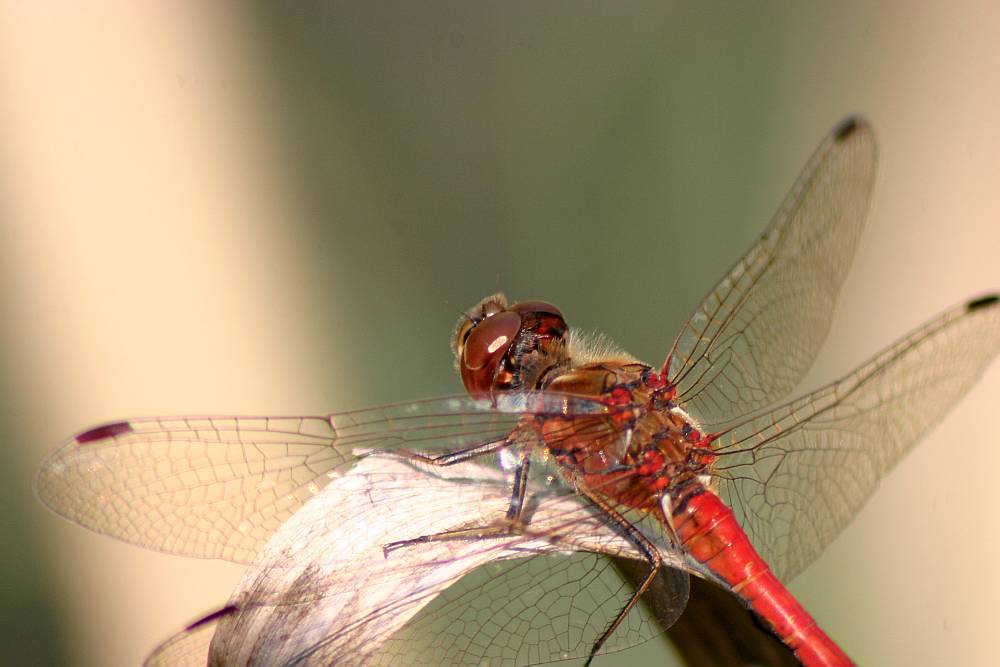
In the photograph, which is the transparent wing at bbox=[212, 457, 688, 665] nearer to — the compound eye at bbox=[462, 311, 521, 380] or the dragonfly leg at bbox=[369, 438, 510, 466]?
the dragonfly leg at bbox=[369, 438, 510, 466]

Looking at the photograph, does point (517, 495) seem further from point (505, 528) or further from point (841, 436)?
point (841, 436)

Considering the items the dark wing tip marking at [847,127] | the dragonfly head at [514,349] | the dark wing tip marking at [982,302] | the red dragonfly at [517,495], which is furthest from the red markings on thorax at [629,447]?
the dark wing tip marking at [847,127]

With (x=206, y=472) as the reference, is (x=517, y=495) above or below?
below

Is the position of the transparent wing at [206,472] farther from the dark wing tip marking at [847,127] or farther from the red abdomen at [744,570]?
the dark wing tip marking at [847,127]

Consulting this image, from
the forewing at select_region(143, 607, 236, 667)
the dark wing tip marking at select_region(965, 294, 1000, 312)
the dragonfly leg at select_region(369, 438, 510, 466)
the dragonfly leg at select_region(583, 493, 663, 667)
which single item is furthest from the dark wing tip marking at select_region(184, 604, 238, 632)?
the dark wing tip marking at select_region(965, 294, 1000, 312)

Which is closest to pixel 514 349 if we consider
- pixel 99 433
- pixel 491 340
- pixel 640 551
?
pixel 491 340

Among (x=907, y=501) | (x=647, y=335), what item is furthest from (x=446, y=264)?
(x=907, y=501)
